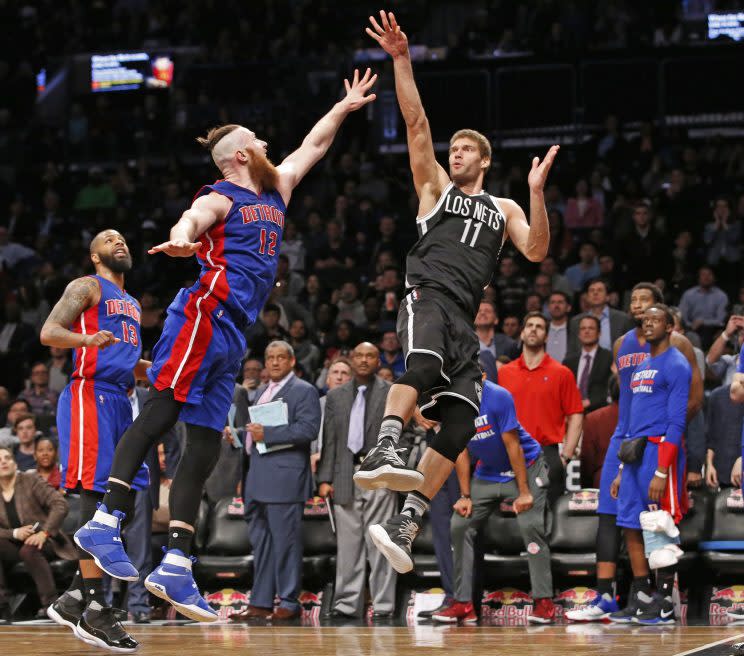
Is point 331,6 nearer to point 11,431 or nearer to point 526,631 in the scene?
point 11,431

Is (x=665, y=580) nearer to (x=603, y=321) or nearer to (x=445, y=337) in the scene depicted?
(x=603, y=321)

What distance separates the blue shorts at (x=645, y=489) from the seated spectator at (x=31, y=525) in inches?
198

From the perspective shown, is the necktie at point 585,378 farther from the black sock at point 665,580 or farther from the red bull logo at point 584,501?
the black sock at point 665,580

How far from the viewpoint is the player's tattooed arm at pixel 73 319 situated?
279 inches

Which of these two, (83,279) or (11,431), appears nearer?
(83,279)

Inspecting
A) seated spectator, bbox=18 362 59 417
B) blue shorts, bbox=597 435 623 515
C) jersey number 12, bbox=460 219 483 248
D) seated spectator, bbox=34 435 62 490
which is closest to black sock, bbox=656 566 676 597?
blue shorts, bbox=597 435 623 515

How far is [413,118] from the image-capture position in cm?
678

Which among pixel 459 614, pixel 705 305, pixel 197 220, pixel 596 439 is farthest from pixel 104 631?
pixel 705 305

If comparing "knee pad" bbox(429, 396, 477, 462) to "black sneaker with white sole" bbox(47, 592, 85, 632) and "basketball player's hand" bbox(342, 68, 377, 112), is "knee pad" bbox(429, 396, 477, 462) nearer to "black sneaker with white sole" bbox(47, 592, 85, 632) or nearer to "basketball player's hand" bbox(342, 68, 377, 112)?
"basketball player's hand" bbox(342, 68, 377, 112)

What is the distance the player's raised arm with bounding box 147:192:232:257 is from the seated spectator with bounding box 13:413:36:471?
21.0 feet

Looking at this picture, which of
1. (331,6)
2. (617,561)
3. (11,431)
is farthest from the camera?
(331,6)

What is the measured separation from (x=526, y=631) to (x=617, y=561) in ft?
6.12

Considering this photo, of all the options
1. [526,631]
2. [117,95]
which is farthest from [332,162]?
[526,631]

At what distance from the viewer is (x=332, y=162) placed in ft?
66.9
